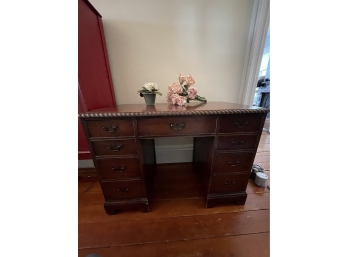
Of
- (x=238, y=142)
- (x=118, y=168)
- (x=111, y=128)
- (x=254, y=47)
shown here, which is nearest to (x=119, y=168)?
(x=118, y=168)

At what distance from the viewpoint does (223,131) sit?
759mm

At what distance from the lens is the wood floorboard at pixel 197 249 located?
69cm

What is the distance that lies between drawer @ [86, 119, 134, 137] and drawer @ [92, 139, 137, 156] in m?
0.05

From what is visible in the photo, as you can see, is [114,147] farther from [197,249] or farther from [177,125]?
[197,249]

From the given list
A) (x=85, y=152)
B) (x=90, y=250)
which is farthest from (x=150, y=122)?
(x=85, y=152)

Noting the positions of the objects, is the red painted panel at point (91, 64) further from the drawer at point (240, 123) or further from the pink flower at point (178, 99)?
the drawer at point (240, 123)

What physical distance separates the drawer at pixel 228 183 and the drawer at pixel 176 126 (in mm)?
404

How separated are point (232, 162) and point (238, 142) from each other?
16cm

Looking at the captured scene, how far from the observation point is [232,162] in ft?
2.78

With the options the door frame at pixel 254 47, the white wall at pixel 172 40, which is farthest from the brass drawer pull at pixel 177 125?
the door frame at pixel 254 47
